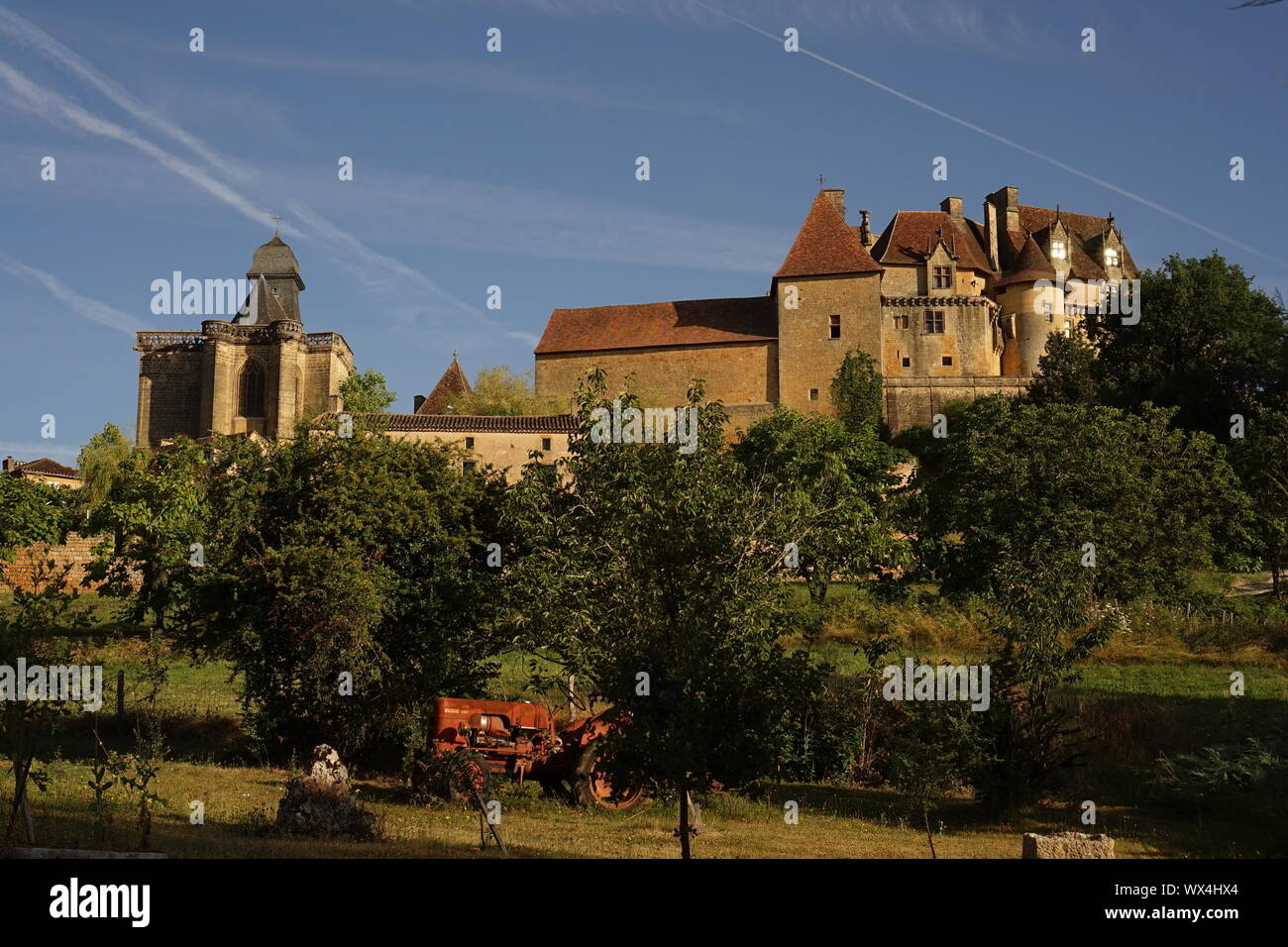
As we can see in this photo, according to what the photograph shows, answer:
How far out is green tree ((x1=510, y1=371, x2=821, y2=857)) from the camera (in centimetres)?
1202

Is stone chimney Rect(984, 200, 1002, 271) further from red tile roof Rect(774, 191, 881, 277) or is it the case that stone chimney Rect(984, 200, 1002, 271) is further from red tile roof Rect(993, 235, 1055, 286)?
red tile roof Rect(774, 191, 881, 277)

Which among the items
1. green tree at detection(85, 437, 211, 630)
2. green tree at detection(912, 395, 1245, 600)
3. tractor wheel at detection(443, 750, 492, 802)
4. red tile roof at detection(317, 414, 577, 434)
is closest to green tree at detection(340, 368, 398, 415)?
red tile roof at detection(317, 414, 577, 434)

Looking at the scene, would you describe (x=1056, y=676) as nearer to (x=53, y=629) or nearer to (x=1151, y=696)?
(x=1151, y=696)

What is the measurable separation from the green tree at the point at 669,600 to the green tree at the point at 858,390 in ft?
169

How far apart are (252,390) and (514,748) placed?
65.0 m

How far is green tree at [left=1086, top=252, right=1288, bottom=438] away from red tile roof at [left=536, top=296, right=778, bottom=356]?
19704 mm

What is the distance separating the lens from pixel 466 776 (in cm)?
1581

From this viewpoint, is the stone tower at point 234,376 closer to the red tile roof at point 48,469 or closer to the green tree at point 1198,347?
the red tile roof at point 48,469

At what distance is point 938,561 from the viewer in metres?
Result: 33.1

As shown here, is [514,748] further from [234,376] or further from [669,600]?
[234,376]

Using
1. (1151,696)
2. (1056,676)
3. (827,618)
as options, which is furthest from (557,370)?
(1056,676)

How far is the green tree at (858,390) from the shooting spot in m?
68.4

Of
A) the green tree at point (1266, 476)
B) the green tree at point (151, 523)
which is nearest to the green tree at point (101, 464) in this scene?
the green tree at point (151, 523)

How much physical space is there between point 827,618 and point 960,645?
4.51 metres
